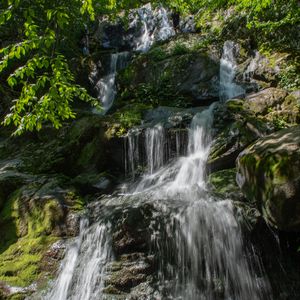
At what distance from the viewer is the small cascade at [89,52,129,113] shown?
13639mm

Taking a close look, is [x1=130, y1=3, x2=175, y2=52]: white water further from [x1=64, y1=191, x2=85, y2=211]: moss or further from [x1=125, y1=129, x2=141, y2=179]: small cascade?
[x1=64, y1=191, x2=85, y2=211]: moss

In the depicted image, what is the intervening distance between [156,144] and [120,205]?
2.48 metres

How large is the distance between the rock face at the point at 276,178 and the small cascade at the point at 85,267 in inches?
95.2

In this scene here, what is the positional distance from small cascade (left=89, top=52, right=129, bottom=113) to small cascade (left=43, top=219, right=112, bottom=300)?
746 centimetres

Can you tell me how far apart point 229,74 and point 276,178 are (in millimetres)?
7463

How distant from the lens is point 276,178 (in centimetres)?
469

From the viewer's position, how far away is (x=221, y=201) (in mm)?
5742

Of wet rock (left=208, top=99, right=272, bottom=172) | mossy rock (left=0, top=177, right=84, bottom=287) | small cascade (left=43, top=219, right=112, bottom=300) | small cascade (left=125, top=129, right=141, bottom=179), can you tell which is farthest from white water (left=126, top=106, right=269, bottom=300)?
small cascade (left=125, top=129, right=141, bottom=179)

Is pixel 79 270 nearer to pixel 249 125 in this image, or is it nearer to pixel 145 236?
pixel 145 236

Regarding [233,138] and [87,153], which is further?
[87,153]

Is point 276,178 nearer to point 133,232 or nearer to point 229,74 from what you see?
point 133,232

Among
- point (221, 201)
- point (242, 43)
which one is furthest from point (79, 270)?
point (242, 43)

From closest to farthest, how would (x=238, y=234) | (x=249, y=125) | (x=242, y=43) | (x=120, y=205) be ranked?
(x=238, y=234) → (x=120, y=205) → (x=249, y=125) → (x=242, y=43)

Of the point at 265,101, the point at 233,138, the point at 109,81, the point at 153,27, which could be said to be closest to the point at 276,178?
the point at 233,138
